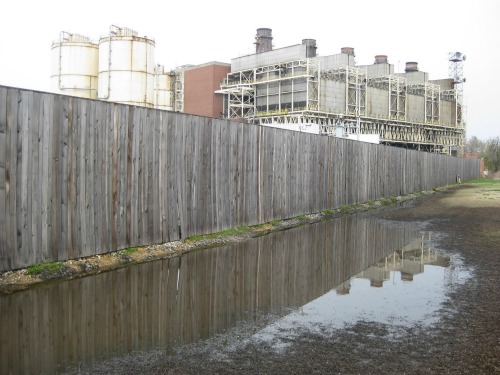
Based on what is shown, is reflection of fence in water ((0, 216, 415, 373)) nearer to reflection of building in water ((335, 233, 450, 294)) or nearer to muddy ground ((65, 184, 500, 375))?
reflection of building in water ((335, 233, 450, 294))

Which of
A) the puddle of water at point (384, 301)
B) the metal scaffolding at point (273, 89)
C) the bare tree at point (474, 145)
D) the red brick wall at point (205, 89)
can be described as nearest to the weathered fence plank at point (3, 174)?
the puddle of water at point (384, 301)

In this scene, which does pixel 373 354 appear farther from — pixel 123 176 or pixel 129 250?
pixel 123 176

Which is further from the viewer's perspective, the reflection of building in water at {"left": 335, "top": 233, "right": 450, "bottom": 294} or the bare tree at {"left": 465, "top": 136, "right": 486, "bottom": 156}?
the bare tree at {"left": 465, "top": 136, "right": 486, "bottom": 156}

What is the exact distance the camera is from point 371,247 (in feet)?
41.0

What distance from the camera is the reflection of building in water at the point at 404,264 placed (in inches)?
358

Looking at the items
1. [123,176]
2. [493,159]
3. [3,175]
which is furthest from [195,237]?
[493,159]

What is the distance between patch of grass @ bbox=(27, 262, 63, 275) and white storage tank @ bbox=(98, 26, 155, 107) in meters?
27.2

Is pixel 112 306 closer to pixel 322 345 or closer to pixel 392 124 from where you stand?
pixel 322 345

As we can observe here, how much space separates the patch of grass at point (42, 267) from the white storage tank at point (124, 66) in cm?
2719

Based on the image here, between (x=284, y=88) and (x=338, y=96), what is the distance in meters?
5.99

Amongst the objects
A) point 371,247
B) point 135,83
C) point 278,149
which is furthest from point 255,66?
point 371,247

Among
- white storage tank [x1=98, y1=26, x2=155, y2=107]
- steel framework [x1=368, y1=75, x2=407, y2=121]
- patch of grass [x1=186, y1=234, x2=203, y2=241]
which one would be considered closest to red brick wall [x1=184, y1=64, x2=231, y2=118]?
steel framework [x1=368, y1=75, x2=407, y2=121]

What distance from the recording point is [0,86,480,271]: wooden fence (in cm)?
813

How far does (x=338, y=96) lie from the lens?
56781mm
